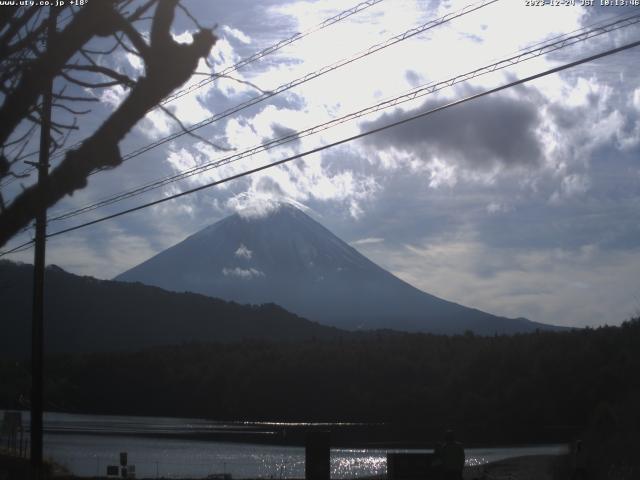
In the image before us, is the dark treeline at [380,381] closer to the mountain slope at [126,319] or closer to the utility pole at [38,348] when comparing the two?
the mountain slope at [126,319]

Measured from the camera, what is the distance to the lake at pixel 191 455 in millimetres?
32969

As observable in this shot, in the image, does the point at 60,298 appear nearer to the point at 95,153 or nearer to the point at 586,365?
the point at 586,365

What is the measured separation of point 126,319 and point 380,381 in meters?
64.1

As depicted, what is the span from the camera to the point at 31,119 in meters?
7.53

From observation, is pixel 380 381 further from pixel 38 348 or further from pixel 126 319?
pixel 126 319

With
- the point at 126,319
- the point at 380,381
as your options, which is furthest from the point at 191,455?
the point at 126,319

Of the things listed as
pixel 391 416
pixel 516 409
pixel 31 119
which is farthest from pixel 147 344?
pixel 31 119

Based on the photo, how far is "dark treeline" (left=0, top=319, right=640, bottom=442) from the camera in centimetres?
6172

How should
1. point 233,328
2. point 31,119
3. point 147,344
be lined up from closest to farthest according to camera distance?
1. point 31,119
2. point 147,344
3. point 233,328

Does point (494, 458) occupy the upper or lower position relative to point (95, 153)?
lower

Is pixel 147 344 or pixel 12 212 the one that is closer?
pixel 12 212

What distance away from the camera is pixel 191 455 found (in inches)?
1667

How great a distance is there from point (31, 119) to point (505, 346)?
7108 centimetres

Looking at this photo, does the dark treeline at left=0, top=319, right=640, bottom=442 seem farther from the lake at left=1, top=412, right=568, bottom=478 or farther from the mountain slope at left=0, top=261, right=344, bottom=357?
the mountain slope at left=0, top=261, right=344, bottom=357
